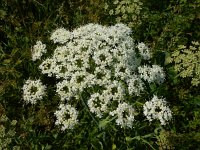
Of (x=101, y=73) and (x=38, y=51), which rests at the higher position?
(x=38, y=51)

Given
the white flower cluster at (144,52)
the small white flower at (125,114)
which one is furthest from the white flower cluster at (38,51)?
the small white flower at (125,114)

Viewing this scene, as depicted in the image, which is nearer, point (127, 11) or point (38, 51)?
point (38, 51)

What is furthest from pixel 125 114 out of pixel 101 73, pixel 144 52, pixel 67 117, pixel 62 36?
pixel 62 36

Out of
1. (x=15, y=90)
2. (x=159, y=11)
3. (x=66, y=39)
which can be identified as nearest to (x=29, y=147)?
(x=15, y=90)

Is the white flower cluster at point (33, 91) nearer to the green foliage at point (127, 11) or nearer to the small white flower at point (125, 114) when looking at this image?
the small white flower at point (125, 114)

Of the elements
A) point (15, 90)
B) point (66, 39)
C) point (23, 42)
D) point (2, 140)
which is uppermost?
point (23, 42)

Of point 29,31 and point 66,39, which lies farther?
point 29,31

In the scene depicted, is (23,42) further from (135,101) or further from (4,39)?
(135,101)

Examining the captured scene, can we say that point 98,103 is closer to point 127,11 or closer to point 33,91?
point 33,91
